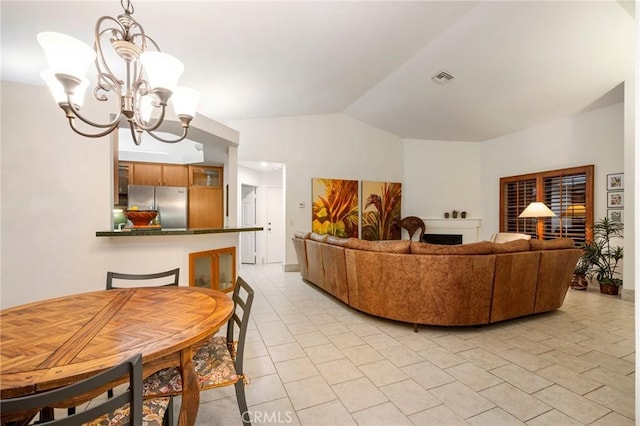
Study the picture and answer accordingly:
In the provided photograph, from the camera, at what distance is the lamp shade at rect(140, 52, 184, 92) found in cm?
159

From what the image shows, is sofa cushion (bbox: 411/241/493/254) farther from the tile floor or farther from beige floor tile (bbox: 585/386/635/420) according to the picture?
beige floor tile (bbox: 585/386/635/420)

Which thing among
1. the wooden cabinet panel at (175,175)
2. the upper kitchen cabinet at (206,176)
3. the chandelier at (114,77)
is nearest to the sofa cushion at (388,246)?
the chandelier at (114,77)

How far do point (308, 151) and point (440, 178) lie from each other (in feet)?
11.5

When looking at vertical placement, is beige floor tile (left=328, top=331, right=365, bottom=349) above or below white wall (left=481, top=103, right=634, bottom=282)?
below

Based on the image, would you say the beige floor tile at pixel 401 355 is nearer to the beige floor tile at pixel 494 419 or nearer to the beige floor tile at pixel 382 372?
the beige floor tile at pixel 382 372

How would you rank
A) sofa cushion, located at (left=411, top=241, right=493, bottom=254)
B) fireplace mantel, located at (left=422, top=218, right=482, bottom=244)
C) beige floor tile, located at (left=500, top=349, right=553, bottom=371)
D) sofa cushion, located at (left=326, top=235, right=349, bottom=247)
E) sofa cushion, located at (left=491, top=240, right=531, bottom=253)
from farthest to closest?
fireplace mantel, located at (left=422, top=218, right=482, bottom=244)
sofa cushion, located at (left=326, top=235, right=349, bottom=247)
sofa cushion, located at (left=491, top=240, right=531, bottom=253)
sofa cushion, located at (left=411, top=241, right=493, bottom=254)
beige floor tile, located at (left=500, top=349, right=553, bottom=371)

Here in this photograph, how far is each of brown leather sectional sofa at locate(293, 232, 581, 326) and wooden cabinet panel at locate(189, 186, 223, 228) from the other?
370 cm

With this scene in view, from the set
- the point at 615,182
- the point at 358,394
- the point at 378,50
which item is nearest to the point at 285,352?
the point at 358,394

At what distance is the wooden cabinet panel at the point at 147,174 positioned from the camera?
5715mm

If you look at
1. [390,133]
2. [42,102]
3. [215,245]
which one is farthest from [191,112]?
[390,133]

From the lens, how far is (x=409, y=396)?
1857mm

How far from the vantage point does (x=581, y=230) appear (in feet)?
16.6

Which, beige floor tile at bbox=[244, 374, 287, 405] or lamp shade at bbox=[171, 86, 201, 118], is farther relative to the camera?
lamp shade at bbox=[171, 86, 201, 118]

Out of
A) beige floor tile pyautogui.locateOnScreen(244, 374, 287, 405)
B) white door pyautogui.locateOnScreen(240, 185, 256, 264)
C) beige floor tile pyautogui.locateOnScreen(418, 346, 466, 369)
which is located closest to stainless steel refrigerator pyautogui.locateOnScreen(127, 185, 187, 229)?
white door pyautogui.locateOnScreen(240, 185, 256, 264)
